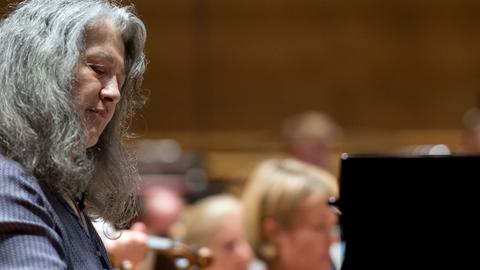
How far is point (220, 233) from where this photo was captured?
3.20 meters

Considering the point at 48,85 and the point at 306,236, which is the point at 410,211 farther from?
the point at 306,236

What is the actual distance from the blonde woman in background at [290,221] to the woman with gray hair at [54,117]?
150cm

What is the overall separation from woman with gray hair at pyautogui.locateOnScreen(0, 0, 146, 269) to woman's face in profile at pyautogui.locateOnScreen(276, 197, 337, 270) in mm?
1524

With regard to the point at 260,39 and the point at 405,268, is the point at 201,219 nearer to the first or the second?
the point at 405,268

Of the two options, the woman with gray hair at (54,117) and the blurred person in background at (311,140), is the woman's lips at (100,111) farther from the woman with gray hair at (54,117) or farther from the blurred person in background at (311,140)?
the blurred person in background at (311,140)

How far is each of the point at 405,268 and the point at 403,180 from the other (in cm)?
16

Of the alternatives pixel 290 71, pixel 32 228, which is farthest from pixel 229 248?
pixel 290 71

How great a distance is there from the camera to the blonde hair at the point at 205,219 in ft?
10.4

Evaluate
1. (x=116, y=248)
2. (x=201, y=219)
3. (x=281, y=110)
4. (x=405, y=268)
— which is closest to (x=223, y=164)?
(x=281, y=110)

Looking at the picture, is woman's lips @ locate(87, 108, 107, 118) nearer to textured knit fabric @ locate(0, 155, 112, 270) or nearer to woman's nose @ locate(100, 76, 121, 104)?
woman's nose @ locate(100, 76, 121, 104)

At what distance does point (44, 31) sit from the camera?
1.41 meters

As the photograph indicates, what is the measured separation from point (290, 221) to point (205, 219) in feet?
1.10

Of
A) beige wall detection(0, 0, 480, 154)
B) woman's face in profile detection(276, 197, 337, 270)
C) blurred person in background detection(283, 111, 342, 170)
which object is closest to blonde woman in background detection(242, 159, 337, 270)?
woman's face in profile detection(276, 197, 337, 270)

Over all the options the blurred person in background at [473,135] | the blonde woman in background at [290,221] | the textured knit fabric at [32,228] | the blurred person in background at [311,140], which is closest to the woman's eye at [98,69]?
the textured knit fabric at [32,228]
